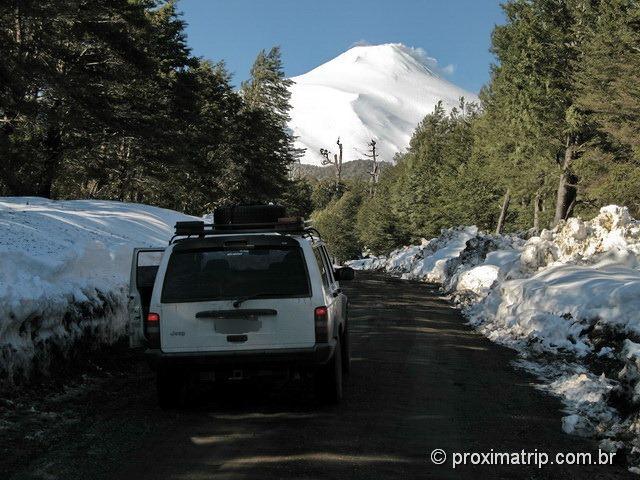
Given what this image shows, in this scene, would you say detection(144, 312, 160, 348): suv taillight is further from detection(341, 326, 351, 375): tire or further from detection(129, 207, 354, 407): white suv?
detection(341, 326, 351, 375): tire

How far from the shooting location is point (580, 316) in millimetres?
12141

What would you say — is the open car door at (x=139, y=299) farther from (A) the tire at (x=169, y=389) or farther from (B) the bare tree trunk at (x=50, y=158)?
(B) the bare tree trunk at (x=50, y=158)

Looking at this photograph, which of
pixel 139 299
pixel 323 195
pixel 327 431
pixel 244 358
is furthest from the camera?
pixel 323 195

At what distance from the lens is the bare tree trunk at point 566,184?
119 feet

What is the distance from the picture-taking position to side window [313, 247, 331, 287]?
24.8 ft

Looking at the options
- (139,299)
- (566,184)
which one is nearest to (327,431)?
(139,299)

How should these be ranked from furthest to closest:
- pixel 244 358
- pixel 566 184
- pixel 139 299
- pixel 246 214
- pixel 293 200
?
pixel 293 200, pixel 566 184, pixel 246 214, pixel 139 299, pixel 244 358

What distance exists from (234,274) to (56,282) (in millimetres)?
4339

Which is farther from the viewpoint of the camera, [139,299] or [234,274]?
[139,299]

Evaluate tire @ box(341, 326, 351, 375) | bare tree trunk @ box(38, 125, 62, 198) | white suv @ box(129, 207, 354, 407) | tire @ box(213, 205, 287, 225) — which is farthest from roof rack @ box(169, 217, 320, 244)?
bare tree trunk @ box(38, 125, 62, 198)

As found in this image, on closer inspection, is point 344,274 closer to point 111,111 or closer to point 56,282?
point 56,282

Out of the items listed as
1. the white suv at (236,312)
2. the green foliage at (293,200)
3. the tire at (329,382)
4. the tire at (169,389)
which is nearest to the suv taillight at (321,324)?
the white suv at (236,312)

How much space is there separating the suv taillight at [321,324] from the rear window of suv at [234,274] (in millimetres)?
218

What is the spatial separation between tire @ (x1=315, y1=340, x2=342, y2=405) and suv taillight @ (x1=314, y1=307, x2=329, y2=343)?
493mm
